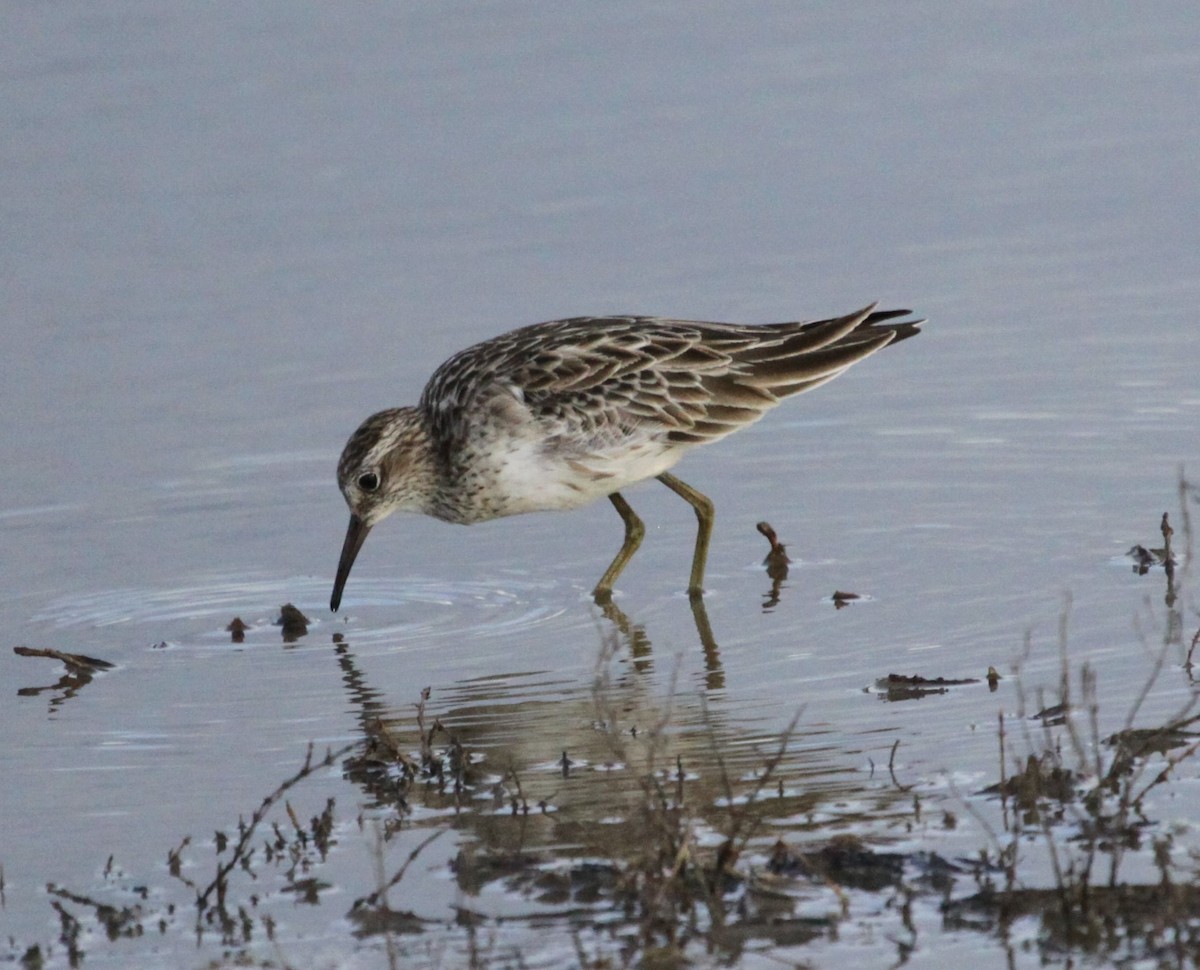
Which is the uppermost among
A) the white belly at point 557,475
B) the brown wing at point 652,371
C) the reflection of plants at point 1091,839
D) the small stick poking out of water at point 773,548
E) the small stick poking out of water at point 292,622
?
the brown wing at point 652,371

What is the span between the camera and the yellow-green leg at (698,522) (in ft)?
31.6

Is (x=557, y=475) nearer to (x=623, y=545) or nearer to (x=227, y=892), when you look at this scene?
(x=623, y=545)

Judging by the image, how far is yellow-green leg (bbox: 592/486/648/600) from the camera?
9531mm

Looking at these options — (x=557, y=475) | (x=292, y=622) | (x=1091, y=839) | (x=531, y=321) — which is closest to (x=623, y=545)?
(x=557, y=475)

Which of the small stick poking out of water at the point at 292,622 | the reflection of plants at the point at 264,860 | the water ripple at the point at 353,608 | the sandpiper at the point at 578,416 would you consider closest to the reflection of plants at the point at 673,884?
the reflection of plants at the point at 264,860

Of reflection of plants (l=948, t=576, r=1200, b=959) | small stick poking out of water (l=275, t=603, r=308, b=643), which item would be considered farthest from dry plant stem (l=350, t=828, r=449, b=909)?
small stick poking out of water (l=275, t=603, r=308, b=643)

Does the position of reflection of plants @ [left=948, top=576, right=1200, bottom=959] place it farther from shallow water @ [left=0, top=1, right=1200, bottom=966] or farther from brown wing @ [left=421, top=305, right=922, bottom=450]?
brown wing @ [left=421, top=305, right=922, bottom=450]

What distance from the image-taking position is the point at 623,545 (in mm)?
10086

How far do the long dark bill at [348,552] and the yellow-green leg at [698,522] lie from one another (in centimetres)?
140

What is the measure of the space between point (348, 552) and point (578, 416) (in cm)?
114

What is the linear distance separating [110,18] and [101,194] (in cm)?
314

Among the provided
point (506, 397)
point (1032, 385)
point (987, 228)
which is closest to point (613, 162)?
point (987, 228)

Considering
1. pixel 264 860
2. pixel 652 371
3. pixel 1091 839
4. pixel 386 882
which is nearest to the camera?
pixel 1091 839

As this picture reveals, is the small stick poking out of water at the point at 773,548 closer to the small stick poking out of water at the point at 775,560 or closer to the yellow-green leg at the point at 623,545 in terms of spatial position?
the small stick poking out of water at the point at 775,560
